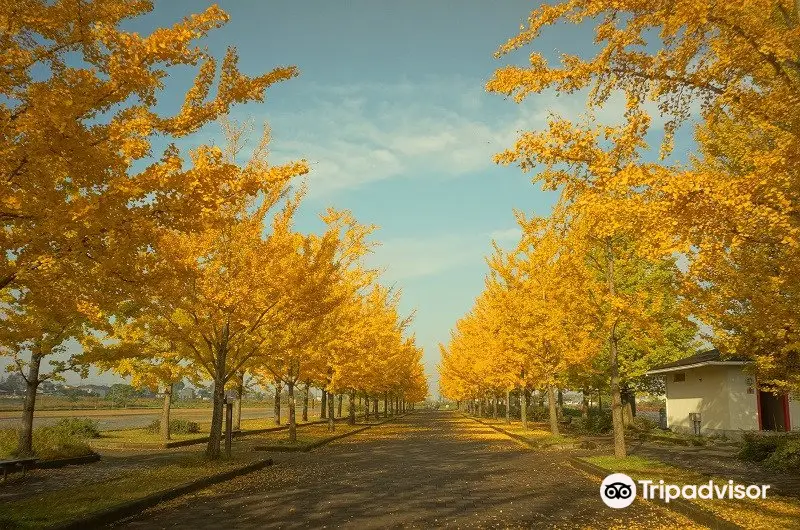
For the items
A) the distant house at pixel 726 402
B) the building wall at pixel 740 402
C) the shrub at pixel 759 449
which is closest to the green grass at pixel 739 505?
the shrub at pixel 759 449

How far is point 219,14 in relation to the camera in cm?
782

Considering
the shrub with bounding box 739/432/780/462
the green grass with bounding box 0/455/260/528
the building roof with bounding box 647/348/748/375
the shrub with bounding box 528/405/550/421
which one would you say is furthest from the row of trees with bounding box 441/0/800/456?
the shrub with bounding box 528/405/550/421

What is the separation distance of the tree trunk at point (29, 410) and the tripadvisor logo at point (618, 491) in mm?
15113

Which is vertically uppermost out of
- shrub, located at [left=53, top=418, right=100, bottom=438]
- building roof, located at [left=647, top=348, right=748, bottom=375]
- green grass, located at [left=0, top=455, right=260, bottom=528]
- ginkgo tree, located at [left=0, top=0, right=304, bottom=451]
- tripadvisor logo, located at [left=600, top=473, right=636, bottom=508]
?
ginkgo tree, located at [left=0, top=0, right=304, bottom=451]

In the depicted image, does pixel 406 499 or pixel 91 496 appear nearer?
pixel 91 496

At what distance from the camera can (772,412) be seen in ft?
90.4

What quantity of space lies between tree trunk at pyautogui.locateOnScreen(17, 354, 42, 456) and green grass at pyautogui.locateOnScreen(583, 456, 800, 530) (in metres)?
15.9

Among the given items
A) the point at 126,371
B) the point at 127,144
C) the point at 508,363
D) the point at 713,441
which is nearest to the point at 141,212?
the point at 127,144

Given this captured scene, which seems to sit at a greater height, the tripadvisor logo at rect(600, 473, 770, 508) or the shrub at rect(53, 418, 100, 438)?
the tripadvisor logo at rect(600, 473, 770, 508)

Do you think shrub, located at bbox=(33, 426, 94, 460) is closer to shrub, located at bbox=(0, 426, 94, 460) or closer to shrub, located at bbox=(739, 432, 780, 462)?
shrub, located at bbox=(0, 426, 94, 460)

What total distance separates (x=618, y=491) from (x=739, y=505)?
226cm

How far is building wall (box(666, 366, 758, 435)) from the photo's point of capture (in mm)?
25422

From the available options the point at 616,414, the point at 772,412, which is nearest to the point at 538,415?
the point at 772,412

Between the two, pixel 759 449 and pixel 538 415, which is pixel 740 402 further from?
pixel 538 415
